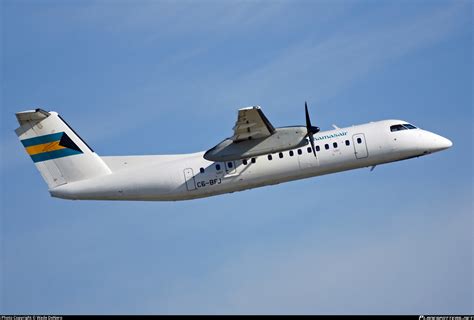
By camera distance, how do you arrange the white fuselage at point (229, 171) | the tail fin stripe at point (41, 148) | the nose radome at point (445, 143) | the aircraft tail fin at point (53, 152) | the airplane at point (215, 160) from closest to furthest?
the airplane at point (215, 160) → the white fuselage at point (229, 171) → the aircraft tail fin at point (53, 152) → the tail fin stripe at point (41, 148) → the nose radome at point (445, 143)

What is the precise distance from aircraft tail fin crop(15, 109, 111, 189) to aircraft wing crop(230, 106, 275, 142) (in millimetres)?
5471

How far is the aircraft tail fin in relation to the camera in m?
28.1

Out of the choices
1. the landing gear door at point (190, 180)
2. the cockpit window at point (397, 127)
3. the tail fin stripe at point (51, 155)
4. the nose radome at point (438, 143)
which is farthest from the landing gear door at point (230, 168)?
the nose radome at point (438, 143)

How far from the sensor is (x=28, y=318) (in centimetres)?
2127

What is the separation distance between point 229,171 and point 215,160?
2.85 feet

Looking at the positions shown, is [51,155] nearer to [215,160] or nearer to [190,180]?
Answer: [190,180]

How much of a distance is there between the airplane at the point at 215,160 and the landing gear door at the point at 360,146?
0.12 ft

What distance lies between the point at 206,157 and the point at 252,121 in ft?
7.64

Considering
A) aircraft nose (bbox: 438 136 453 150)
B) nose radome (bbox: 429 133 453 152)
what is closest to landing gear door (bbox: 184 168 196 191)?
nose radome (bbox: 429 133 453 152)

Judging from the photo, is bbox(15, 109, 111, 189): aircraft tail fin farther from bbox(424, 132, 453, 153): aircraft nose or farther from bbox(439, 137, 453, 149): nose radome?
bbox(439, 137, 453, 149): nose radome

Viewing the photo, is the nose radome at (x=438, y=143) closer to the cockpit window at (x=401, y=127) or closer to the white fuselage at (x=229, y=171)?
the cockpit window at (x=401, y=127)

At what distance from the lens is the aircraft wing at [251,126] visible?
1004 inches

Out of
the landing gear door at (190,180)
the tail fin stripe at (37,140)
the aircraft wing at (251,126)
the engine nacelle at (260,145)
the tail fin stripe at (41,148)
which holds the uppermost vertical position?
the tail fin stripe at (37,140)

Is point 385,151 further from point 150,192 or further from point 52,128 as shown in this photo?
point 52,128
